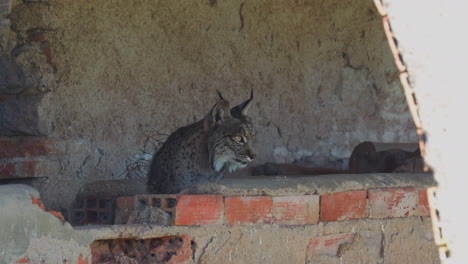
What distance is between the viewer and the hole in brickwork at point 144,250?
10.9 ft

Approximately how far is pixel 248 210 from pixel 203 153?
5.14 feet

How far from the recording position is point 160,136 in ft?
17.3

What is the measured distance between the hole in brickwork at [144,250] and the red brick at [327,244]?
0.64 m

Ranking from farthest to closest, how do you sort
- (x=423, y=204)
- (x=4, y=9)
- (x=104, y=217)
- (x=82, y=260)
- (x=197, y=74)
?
(x=197, y=74)
(x=104, y=217)
(x=4, y=9)
(x=423, y=204)
(x=82, y=260)

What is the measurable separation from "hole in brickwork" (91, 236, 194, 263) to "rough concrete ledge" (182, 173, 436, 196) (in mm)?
278

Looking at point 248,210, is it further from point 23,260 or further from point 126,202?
point 23,260

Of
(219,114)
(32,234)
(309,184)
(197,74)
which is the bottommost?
(32,234)

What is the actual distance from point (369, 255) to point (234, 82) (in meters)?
1.96

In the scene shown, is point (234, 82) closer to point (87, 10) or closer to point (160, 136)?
point (160, 136)

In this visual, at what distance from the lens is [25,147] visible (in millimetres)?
4574

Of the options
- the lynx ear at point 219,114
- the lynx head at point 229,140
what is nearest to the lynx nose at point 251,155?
the lynx head at point 229,140

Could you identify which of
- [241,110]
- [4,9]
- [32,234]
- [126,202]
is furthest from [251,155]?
[32,234]

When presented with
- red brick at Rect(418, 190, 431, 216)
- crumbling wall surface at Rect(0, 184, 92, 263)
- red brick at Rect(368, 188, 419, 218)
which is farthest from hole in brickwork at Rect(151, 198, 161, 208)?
red brick at Rect(418, 190, 431, 216)

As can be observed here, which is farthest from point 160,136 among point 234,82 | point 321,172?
point 321,172
